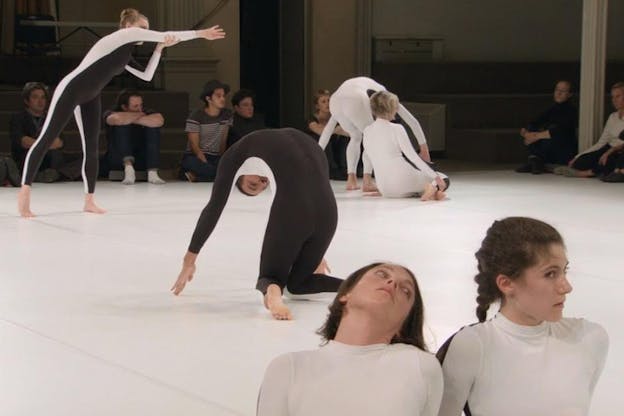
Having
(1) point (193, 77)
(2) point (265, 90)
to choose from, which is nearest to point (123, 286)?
(1) point (193, 77)

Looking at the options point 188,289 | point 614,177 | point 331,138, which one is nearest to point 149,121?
point 331,138

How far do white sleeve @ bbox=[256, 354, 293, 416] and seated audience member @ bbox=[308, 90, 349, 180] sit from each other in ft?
23.7

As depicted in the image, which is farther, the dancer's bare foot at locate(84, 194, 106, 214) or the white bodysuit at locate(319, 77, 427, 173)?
the white bodysuit at locate(319, 77, 427, 173)

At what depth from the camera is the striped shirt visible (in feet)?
30.9

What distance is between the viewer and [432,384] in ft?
7.38

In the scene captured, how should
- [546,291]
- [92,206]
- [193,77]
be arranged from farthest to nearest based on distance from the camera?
[193,77] < [92,206] < [546,291]

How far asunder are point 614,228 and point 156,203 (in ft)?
9.65

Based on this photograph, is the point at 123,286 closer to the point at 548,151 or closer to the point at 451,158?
the point at 548,151

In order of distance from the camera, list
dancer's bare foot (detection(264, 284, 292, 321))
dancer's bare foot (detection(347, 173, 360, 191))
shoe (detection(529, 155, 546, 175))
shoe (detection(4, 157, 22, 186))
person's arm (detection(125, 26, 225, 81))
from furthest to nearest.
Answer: shoe (detection(529, 155, 546, 175)) → shoe (detection(4, 157, 22, 186)) → dancer's bare foot (detection(347, 173, 360, 191)) → person's arm (detection(125, 26, 225, 81)) → dancer's bare foot (detection(264, 284, 292, 321))

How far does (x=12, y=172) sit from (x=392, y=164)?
9.64 ft

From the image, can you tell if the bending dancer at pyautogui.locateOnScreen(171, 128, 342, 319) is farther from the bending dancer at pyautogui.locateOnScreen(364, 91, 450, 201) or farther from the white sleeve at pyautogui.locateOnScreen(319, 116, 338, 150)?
the white sleeve at pyautogui.locateOnScreen(319, 116, 338, 150)

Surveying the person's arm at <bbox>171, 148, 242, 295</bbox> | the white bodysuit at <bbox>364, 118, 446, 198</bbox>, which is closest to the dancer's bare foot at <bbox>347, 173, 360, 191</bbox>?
the white bodysuit at <bbox>364, 118, 446, 198</bbox>

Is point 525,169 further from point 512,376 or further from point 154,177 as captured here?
point 512,376

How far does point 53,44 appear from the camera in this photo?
12016 mm
